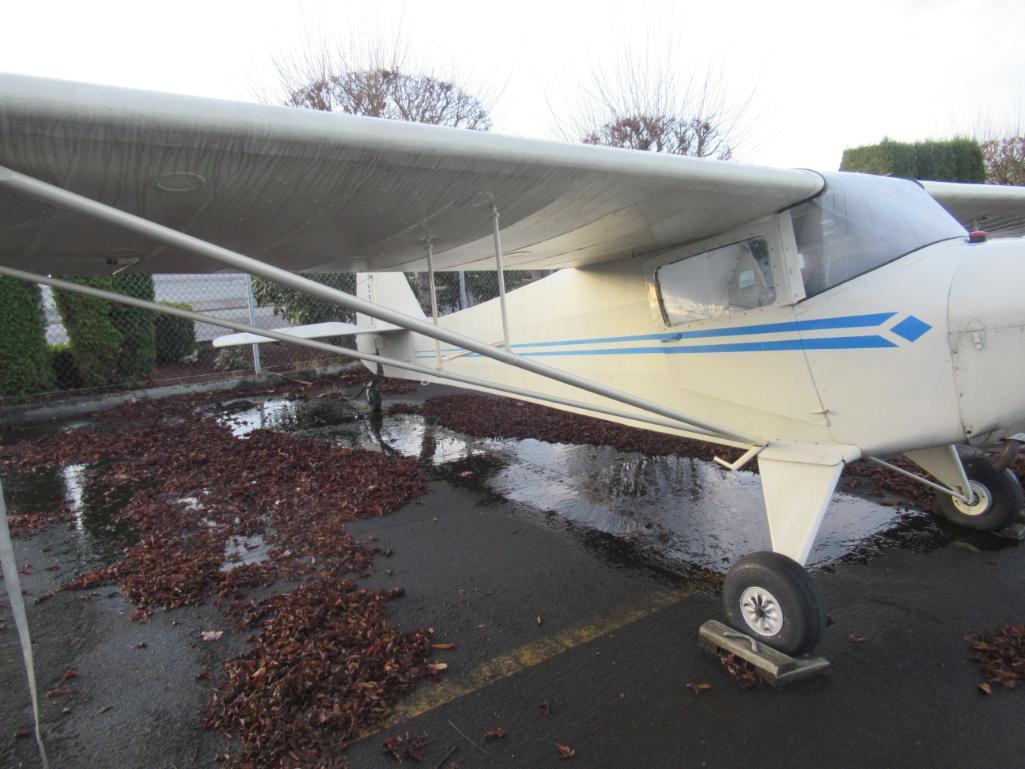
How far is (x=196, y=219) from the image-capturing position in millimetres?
2645

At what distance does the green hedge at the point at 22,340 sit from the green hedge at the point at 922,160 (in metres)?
16.0

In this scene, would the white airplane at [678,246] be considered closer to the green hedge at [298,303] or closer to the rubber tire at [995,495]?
the rubber tire at [995,495]

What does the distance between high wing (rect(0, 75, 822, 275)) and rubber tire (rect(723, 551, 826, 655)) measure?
5.96ft

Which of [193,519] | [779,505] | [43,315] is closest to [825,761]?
[779,505]

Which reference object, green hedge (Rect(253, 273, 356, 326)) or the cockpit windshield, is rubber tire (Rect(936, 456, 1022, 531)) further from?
green hedge (Rect(253, 273, 356, 326))

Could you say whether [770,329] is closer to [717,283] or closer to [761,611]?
[717,283]

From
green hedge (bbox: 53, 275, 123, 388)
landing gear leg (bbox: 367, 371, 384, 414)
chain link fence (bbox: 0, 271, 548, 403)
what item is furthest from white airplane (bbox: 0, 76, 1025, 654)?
green hedge (bbox: 53, 275, 123, 388)

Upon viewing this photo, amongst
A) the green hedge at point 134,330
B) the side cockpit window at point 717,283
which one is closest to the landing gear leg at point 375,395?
the green hedge at point 134,330

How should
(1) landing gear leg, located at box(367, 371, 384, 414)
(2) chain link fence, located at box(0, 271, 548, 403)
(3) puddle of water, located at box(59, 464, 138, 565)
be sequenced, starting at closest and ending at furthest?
(3) puddle of water, located at box(59, 464, 138, 565) → (1) landing gear leg, located at box(367, 371, 384, 414) → (2) chain link fence, located at box(0, 271, 548, 403)

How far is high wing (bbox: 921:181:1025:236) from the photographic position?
174 inches

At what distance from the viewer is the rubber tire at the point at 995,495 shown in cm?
361

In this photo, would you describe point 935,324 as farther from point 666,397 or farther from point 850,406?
point 666,397

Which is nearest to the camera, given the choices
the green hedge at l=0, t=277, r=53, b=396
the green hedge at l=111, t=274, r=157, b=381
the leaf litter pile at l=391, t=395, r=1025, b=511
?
the leaf litter pile at l=391, t=395, r=1025, b=511

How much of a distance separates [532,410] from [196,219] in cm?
664
